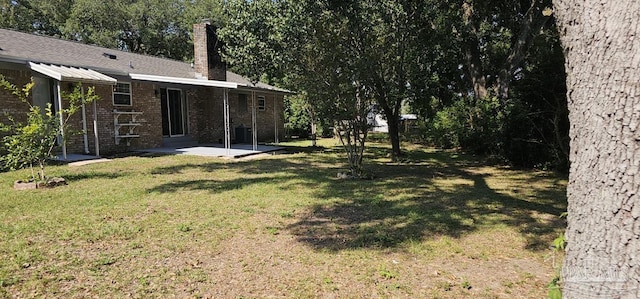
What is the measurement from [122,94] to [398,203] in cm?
1117

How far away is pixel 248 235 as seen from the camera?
480cm

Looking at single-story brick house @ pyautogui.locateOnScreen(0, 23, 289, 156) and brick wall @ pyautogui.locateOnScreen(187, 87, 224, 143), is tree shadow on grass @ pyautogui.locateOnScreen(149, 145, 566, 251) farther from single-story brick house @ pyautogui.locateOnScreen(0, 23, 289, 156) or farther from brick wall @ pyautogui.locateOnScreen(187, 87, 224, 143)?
brick wall @ pyautogui.locateOnScreen(187, 87, 224, 143)

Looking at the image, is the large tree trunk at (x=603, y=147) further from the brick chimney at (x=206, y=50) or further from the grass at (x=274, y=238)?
the brick chimney at (x=206, y=50)

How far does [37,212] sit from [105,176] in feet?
10.4

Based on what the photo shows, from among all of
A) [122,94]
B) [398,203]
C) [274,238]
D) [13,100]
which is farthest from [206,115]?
[274,238]

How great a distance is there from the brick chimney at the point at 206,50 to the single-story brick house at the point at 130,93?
4 cm

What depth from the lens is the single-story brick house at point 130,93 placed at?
10.9 meters

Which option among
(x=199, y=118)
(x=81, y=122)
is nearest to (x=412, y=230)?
(x=81, y=122)

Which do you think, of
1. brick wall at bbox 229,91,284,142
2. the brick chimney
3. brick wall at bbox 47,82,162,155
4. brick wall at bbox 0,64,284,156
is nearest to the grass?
brick wall at bbox 0,64,284,156

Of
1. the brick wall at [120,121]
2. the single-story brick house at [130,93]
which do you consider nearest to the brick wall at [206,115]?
the single-story brick house at [130,93]

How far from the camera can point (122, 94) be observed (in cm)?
1338

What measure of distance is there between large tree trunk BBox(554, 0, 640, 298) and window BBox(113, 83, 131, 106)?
1409 centimetres

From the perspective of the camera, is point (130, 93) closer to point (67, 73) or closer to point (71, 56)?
point (71, 56)

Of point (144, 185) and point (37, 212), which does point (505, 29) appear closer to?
point (144, 185)
